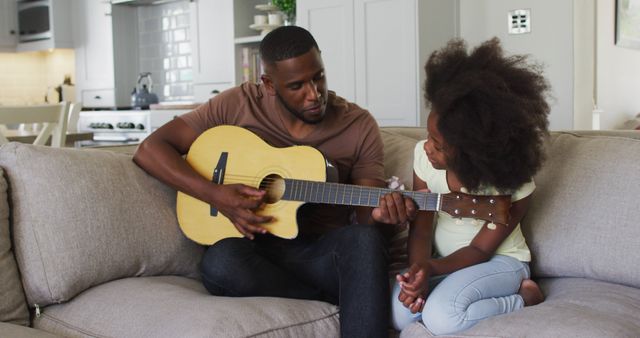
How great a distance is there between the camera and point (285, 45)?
6.17 feet

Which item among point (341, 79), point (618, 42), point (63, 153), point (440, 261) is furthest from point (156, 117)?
point (440, 261)

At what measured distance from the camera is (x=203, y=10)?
5434 millimetres

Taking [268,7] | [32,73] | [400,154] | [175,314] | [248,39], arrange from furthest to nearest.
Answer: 1. [32,73]
2. [248,39]
3. [268,7]
4. [400,154]
5. [175,314]

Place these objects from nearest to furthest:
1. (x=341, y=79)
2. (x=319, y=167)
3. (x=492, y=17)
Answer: (x=319, y=167), (x=492, y=17), (x=341, y=79)

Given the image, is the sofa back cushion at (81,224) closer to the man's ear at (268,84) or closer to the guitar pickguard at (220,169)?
the guitar pickguard at (220,169)

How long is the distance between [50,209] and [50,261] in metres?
0.12

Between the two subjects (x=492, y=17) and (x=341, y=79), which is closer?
(x=492, y=17)

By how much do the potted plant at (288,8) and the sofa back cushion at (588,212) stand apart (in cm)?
322

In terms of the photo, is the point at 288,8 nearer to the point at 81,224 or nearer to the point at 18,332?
the point at 81,224

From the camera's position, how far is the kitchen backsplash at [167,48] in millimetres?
6148

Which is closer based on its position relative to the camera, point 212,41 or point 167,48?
point 212,41

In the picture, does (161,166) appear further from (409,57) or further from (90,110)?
(90,110)

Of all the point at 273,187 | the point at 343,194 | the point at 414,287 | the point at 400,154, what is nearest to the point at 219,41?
the point at 400,154

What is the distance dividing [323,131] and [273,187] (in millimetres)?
212
